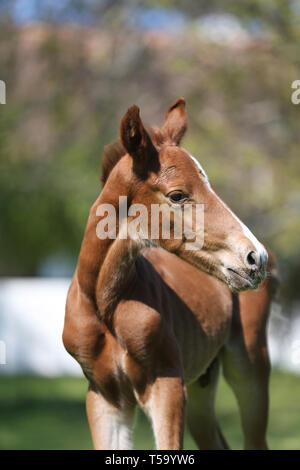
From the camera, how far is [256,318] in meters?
4.45

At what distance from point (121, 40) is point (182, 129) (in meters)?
14.7

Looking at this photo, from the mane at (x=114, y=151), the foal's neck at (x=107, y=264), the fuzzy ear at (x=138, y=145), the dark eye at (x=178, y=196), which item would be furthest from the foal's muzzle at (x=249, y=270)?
the mane at (x=114, y=151)

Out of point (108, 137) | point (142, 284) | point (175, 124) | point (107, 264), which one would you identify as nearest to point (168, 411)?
point (142, 284)

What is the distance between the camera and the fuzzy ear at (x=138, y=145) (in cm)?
322

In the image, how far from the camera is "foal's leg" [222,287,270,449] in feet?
14.5

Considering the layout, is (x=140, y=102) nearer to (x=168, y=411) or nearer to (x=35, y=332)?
(x=35, y=332)

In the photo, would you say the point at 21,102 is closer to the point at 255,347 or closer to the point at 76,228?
the point at 76,228

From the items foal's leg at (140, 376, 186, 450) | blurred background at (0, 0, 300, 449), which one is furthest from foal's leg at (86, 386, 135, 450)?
blurred background at (0, 0, 300, 449)

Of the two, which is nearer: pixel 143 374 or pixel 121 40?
pixel 143 374

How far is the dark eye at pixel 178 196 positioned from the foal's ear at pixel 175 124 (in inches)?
14.0

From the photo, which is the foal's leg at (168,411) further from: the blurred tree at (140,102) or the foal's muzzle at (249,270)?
the blurred tree at (140,102)
